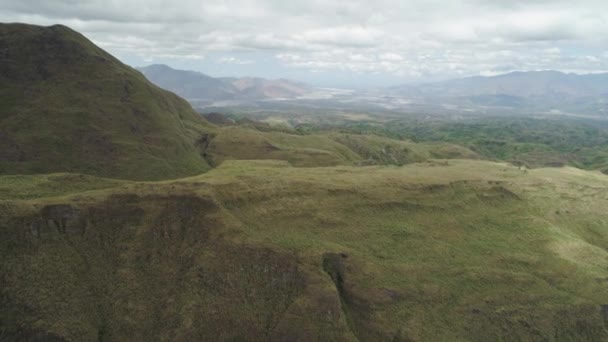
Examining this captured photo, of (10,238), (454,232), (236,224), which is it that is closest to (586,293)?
(454,232)

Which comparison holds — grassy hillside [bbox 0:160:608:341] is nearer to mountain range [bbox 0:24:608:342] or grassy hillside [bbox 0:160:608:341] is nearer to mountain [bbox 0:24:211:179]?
mountain range [bbox 0:24:608:342]

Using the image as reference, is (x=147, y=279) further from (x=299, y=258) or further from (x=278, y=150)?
(x=278, y=150)

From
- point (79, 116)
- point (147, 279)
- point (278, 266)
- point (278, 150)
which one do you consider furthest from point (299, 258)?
point (79, 116)

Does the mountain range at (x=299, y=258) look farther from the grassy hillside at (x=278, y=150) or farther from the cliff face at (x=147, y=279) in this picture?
the grassy hillside at (x=278, y=150)

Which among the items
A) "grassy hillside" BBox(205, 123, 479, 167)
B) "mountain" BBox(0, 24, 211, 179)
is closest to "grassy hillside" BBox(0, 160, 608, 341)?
"mountain" BBox(0, 24, 211, 179)

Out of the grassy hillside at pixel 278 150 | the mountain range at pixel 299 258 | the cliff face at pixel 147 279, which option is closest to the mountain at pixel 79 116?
the mountain range at pixel 299 258
